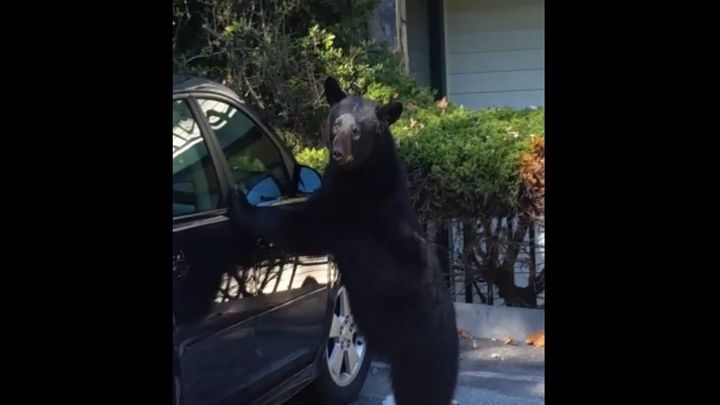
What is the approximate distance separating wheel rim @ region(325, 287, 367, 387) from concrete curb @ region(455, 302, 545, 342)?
0.34 meters

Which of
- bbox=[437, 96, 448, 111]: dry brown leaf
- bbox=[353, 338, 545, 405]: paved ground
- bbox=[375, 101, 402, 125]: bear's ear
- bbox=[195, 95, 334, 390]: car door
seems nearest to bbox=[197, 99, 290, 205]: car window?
bbox=[195, 95, 334, 390]: car door

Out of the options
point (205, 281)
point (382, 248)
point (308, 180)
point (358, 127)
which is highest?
point (358, 127)

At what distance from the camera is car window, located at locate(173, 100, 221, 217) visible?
3104mm

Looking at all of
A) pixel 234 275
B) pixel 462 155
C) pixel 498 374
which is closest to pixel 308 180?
pixel 234 275

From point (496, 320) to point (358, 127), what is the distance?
777mm

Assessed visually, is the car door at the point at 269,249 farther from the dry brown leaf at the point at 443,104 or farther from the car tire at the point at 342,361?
the dry brown leaf at the point at 443,104

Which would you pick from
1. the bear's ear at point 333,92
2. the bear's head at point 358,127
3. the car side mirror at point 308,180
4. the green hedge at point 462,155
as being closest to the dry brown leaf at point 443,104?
the green hedge at point 462,155

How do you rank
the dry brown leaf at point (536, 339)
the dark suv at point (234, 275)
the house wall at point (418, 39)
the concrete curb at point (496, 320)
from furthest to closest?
1. the house wall at point (418, 39)
2. the dark suv at point (234, 275)
3. the concrete curb at point (496, 320)
4. the dry brown leaf at point (536, 339)

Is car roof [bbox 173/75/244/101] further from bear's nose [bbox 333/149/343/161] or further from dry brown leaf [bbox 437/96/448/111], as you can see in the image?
dry brown leaf [bbox 437/96/448/111]

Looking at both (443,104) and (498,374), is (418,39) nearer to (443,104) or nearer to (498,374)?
(443,104)

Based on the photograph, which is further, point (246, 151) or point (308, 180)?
point (246, 151)

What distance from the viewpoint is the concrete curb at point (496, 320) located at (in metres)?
2.92

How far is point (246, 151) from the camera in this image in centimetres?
311
